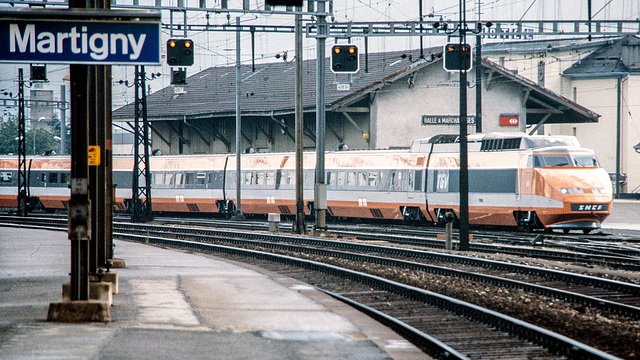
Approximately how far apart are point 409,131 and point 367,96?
288 cm

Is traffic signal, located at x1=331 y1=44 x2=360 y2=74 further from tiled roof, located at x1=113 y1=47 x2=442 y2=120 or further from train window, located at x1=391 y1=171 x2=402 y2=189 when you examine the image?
tiled roof, located at x1=113 y1=47 x2=442 y2=120

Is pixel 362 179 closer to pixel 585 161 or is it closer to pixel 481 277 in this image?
pixel 585 161

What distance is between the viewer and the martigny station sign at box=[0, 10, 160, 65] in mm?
8055

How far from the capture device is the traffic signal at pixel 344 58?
22.0m

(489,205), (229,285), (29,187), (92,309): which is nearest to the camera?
(92,309)

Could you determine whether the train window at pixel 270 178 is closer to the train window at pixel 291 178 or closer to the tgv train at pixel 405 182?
the tgv train at pixel 405 182

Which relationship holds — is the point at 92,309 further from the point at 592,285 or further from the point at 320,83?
the point at 320,83

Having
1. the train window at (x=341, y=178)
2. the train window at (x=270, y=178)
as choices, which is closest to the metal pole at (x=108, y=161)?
the train window at (x=341, y=178)

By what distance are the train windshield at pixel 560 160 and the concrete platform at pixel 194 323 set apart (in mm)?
13195

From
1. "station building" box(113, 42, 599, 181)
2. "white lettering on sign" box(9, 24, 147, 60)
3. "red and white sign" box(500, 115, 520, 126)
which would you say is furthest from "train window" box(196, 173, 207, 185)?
"white lettering on sign" box(9, 24, 147, 60)

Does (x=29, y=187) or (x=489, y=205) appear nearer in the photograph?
(x=489, y=205)

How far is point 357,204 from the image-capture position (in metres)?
33.7

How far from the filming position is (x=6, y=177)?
155 feet

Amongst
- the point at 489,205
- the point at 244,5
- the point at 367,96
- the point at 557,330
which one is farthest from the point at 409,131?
the point at 557,330
